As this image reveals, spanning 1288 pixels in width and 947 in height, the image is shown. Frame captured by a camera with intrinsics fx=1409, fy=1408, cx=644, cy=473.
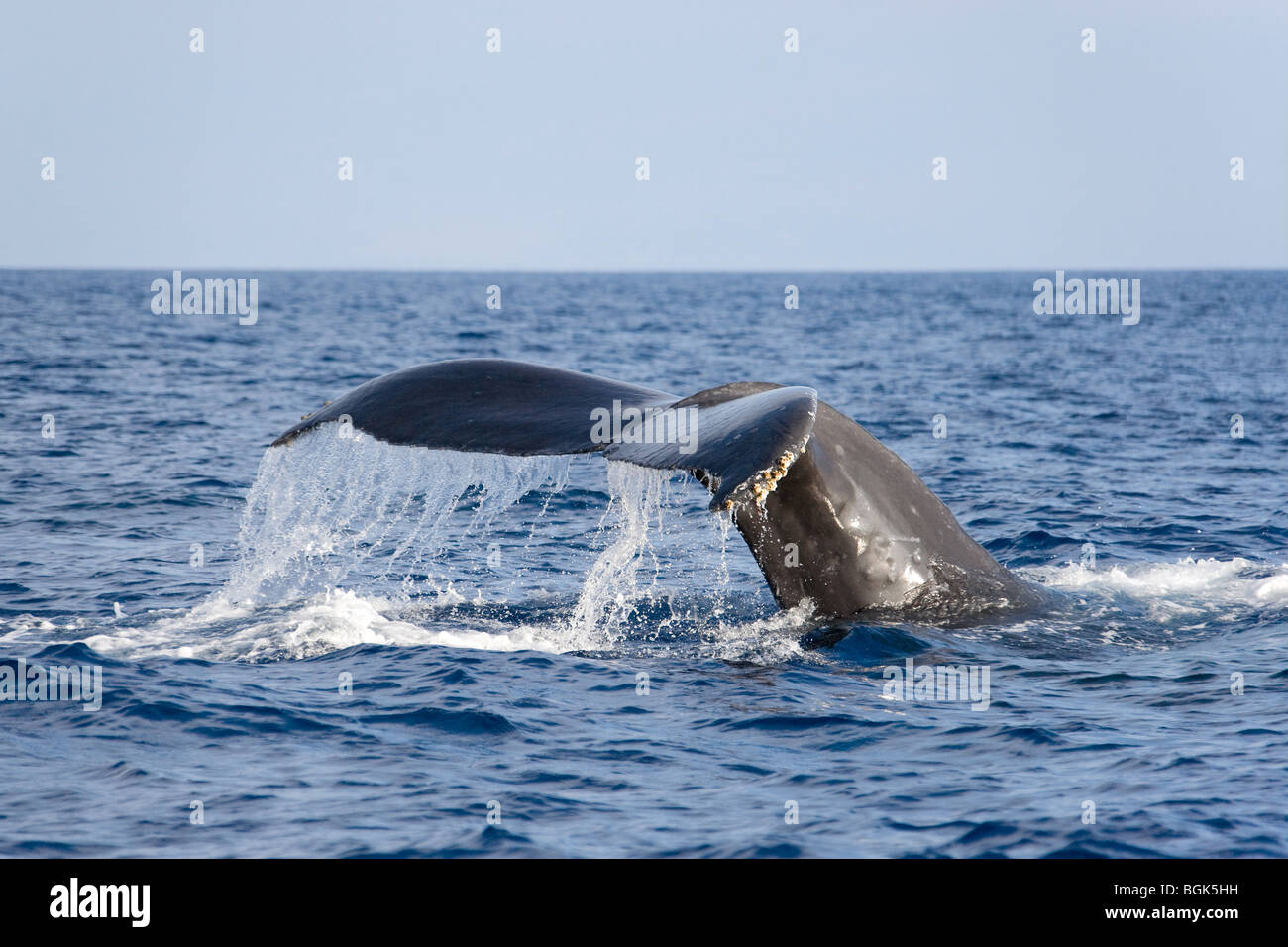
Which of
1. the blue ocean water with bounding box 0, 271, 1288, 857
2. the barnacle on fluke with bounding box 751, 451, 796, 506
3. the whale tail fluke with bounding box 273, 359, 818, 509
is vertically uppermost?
the whale tail fluke with bounding box 273, 359, 818, 509

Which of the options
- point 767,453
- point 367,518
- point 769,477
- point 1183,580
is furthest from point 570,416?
point 367,518

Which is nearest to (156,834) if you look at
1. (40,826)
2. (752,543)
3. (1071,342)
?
(40,826)

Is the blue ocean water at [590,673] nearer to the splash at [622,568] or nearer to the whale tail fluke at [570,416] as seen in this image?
the splash at [622,568]

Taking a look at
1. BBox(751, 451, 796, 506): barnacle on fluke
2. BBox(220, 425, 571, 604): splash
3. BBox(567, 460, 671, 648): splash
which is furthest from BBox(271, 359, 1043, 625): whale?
BBox(567, 460, 671, 648): splash

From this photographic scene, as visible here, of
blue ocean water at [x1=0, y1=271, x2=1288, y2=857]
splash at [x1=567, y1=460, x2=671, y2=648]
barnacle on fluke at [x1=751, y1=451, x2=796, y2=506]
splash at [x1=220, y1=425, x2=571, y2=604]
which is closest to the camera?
barnacle on fluke at [x1=751, y1=451, x2=796, y2=506]

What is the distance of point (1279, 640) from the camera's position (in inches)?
328

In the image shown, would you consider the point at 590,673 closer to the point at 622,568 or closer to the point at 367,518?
the point at 622,568

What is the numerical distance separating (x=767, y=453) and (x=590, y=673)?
2.88 m

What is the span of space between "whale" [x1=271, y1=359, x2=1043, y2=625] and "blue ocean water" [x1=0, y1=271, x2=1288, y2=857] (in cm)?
23

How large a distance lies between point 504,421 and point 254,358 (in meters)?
28.6

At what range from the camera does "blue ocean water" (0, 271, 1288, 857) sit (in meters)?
5.68

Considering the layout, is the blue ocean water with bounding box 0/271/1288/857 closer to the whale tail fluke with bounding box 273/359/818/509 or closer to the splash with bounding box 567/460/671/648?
the splash with bounding box 567/460/671/648

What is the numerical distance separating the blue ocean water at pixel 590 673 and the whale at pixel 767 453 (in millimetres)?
231
